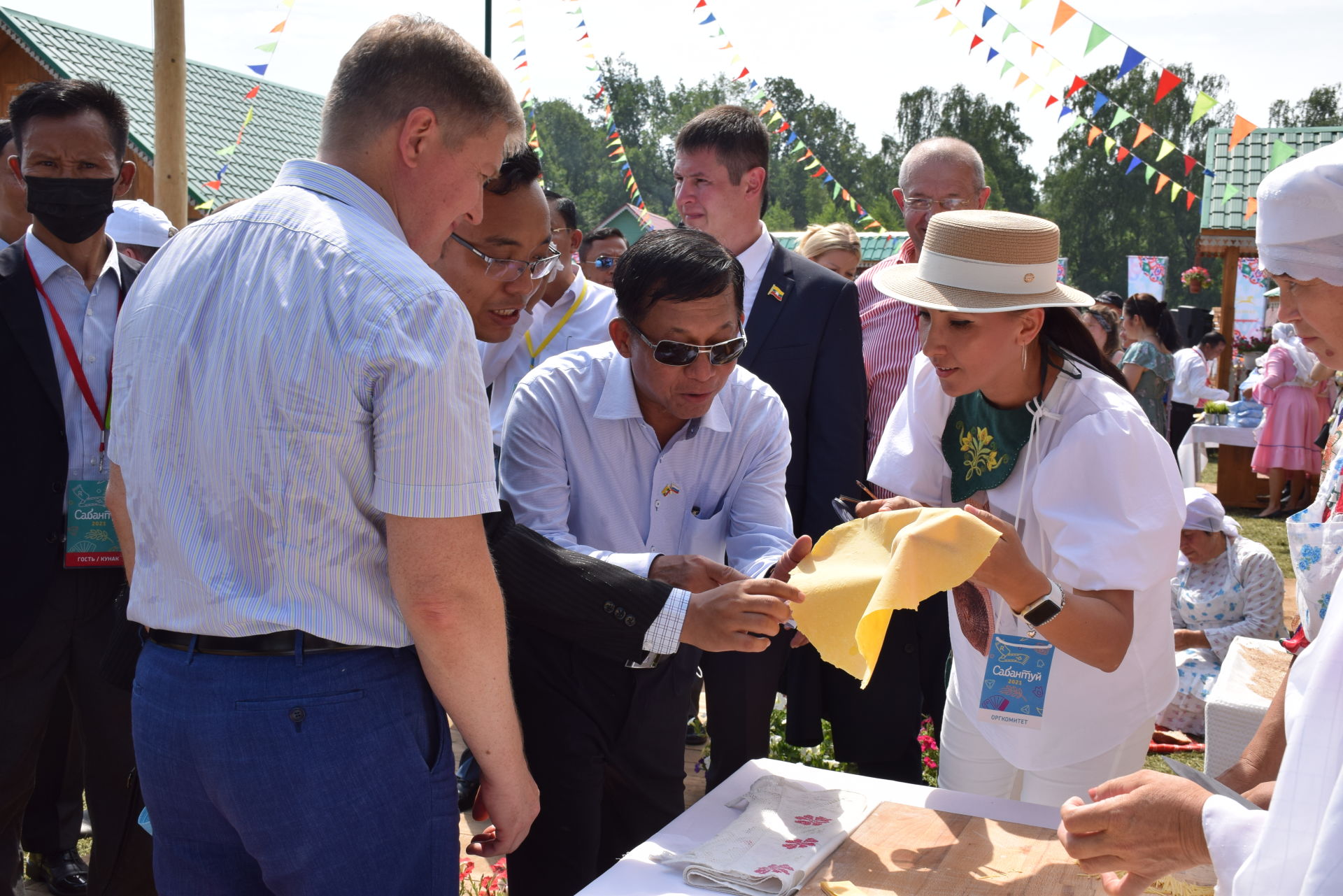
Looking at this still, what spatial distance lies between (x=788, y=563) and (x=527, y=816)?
751 millimetres

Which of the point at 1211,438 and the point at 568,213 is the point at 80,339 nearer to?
the point at 568,213

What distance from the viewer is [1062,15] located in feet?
21.0

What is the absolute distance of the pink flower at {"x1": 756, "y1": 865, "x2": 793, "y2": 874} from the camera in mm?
1729

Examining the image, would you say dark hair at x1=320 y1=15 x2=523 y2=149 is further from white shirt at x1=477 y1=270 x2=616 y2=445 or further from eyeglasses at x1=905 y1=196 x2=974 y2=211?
eyeglasses at x1=905 y1=196 x2=974 y2=211

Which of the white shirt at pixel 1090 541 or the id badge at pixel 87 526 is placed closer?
the white shirt at pixel 1090 541

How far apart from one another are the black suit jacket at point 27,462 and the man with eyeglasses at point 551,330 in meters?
1.26

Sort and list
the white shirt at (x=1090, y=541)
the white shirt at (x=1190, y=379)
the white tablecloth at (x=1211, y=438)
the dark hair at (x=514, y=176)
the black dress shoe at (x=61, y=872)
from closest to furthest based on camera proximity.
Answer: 1. the white shirt at (x=1090, y=541)
2. the dark hair at (x=514, y=176)
3. the black dress shoe at (x=61, y=872)
4. the white tablecloth at (x=1211, y=438)
5. the white shirt at (x=1190, y=379)

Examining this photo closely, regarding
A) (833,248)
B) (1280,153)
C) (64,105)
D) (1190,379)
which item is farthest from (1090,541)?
(1280,153)

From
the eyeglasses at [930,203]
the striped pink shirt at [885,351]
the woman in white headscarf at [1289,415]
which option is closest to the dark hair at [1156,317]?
the woman in white headscarf at [1289,415]

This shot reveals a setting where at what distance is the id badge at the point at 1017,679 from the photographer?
7.50ft

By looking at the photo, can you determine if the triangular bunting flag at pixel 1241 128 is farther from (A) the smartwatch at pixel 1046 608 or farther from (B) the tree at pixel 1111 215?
(B) the tree at pixel 1111 215

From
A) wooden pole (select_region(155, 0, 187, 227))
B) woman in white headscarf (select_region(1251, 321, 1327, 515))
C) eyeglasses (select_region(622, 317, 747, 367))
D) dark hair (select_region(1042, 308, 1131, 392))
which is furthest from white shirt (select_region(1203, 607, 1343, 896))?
woman in white headscarf (select_region(1251, 321, 1327, 515))

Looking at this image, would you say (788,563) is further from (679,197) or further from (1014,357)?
(679,197)

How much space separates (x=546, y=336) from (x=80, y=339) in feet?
5.04
